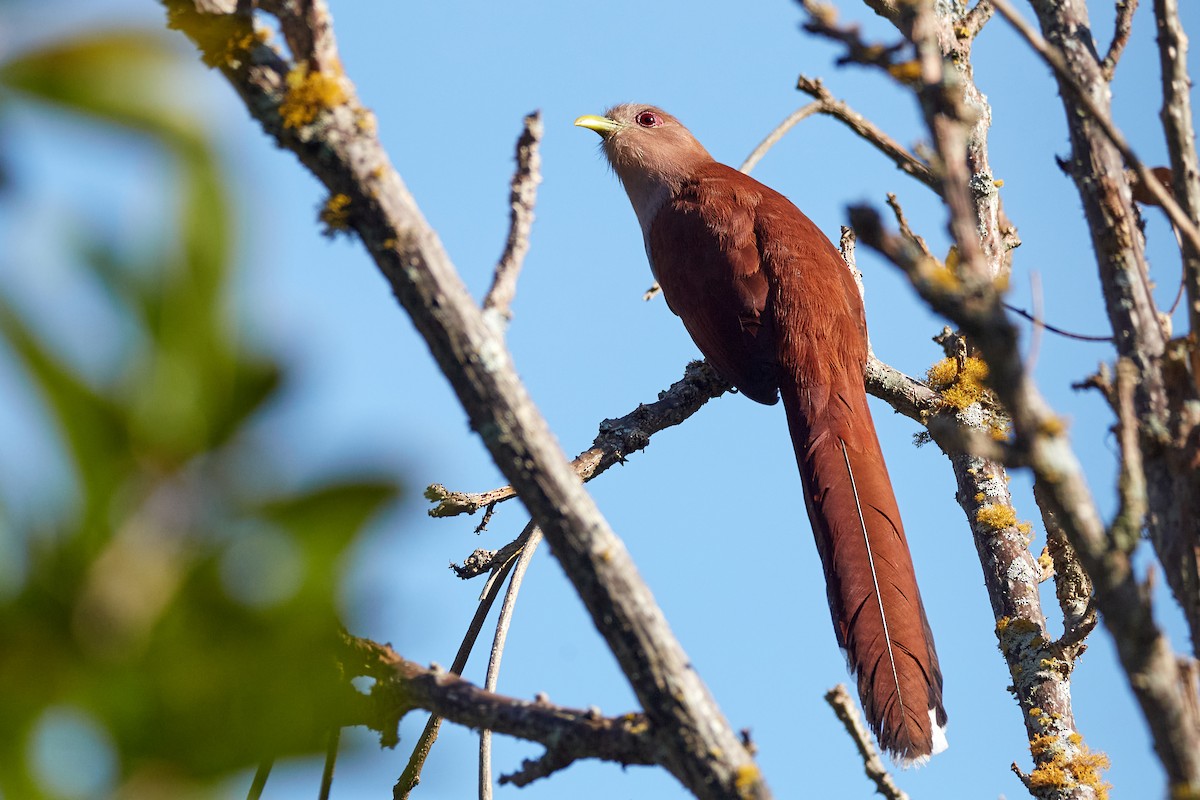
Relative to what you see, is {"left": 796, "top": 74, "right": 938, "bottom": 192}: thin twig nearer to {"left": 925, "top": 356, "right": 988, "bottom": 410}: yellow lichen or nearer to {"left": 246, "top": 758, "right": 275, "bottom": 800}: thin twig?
{"left": 925, "top": 356, "right": 988, "bottom": 410}: yellow lichen

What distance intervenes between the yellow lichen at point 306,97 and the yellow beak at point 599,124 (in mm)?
5283

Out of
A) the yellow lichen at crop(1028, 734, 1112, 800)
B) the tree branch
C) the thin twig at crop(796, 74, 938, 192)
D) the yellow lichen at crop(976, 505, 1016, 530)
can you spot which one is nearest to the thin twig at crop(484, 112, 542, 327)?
the tree branch

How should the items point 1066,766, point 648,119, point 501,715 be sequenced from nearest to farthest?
point 501,715, point 1066,766, point 648,119

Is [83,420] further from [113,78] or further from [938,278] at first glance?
[938,278]

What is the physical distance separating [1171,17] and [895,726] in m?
1.87

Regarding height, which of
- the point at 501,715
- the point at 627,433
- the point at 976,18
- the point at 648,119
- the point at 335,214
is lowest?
the point at 501,715

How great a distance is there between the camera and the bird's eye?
22.0 ft

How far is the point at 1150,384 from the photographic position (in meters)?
1.77

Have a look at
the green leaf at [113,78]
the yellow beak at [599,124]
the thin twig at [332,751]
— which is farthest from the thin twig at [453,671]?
the yellow beak at [599,124]

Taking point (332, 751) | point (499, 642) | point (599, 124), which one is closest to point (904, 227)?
point (499, 642)

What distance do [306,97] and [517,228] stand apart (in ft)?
1.12

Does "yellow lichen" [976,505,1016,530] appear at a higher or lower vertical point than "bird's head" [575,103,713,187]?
lower

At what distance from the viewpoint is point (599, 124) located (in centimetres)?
669

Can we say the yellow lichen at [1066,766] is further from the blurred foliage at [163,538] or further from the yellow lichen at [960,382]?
the blurred foliage at [163,538]
